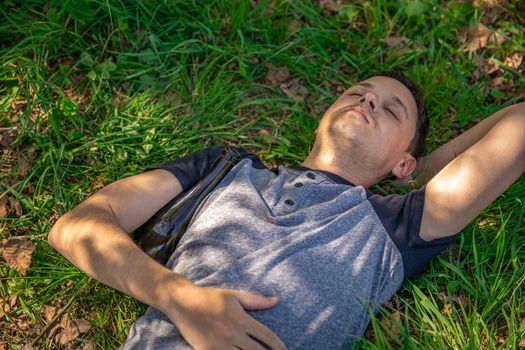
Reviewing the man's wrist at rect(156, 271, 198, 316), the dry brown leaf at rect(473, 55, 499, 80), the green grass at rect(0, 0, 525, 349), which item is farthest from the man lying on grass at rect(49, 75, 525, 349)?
the dry brown leaf at rect(473, 55, 499, 80)

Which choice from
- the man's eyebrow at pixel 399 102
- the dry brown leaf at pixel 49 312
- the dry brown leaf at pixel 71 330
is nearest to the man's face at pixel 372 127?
the man's eyebrow at pixel 399 102

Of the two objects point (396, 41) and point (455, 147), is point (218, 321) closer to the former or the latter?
point (455, 147)

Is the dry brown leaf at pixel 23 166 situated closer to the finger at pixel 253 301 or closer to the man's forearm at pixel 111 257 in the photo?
the man's forearm at pixel 111 257

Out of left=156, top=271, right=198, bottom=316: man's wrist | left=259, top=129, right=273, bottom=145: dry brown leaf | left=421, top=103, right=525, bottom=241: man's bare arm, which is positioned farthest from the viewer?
left=259, top=129, right=273, bottom=145: dry brown leaf

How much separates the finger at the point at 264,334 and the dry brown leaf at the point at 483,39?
3210 millimetres

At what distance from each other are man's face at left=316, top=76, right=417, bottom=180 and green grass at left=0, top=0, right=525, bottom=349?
24.4 inches

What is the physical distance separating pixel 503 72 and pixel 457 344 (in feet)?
8.22

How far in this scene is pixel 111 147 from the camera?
4531 mm

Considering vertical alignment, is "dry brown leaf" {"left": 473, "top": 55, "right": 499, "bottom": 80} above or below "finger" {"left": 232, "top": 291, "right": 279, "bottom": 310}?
above

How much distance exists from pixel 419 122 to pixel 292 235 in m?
1.46

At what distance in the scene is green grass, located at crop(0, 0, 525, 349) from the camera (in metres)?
3.98

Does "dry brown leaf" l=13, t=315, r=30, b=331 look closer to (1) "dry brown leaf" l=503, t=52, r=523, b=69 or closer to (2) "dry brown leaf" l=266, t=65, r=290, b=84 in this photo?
(2) "dry brown leaf" l=266, t=65, r=290, b=84

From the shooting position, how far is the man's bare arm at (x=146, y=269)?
9.98 ft

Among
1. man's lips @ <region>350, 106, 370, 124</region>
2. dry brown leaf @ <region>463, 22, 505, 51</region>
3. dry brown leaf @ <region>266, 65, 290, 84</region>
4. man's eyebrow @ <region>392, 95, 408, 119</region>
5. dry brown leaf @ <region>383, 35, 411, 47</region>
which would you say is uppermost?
dry brown leaf @ <region>463, 22, 505, 51</region>
